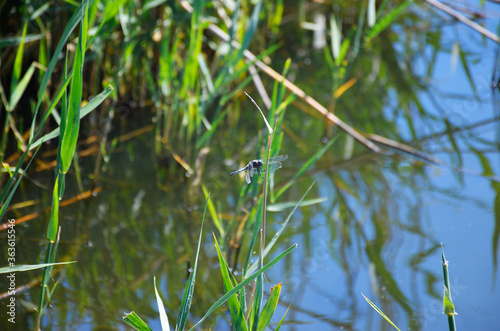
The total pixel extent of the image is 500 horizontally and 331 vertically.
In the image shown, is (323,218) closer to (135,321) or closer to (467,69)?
(135,321)

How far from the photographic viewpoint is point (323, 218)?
5.04 ft

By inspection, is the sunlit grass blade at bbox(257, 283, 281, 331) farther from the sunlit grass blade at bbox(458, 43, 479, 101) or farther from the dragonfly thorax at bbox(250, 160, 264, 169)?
the sunlit grass blade at bbox(458, 43, 479, 101)

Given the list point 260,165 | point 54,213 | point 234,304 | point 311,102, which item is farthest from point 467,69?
point 54,213

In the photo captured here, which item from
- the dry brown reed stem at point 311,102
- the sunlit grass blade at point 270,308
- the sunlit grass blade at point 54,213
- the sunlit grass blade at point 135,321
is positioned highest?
the dry brown reed stem at point 311,102

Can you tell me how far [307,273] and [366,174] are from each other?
0.57m

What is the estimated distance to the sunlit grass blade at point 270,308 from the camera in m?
0.87

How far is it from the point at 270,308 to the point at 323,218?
2.25 ft

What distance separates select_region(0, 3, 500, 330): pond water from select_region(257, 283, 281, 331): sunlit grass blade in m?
0.25

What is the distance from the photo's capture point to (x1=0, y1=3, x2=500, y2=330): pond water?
3.90 ft

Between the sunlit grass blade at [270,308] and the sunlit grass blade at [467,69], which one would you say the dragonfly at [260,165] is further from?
the sunlit grass blade at [467,69]

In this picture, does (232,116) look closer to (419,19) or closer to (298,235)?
(298,235)

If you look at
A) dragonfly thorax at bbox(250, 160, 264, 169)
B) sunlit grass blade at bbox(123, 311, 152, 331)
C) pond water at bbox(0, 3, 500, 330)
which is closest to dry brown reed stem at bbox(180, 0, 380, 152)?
pond water at bbox(0, 3, 500, 330)

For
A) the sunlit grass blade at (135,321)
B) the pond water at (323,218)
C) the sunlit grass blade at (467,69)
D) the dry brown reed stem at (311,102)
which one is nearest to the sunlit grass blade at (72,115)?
the sunlit grass blade at (135,321)

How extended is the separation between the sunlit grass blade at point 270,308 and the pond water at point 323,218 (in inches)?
9.8
